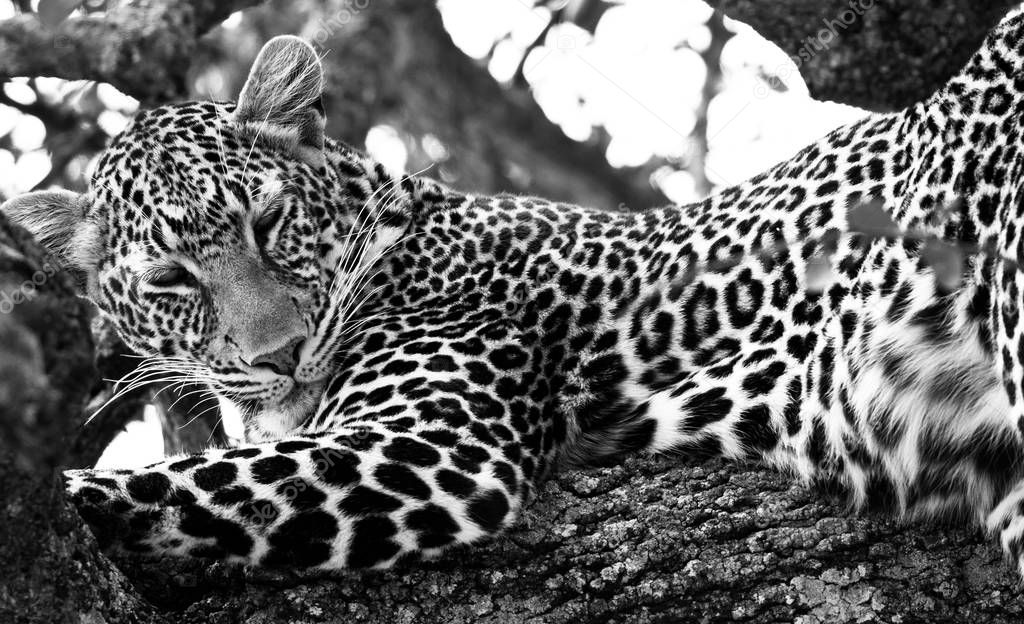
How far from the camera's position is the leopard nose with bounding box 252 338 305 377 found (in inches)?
235

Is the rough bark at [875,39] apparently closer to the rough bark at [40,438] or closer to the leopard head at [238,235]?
the rough bark at [40,438]

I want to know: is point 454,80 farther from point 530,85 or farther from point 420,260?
point 420,260

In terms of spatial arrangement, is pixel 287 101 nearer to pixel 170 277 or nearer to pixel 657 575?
pixel 170 277

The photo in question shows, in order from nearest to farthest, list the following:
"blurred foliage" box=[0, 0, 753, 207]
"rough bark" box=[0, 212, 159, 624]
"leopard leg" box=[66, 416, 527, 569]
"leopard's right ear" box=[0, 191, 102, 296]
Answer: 1. "rough bark" box=[0, 212, 159, 624]
2. "leopard leg" box=[66, 416, 527, 569]
3. "leopard's right ear" box=[0, 191, 102, 296]
4. "blurred foliage" box=[0, 0, 753, 207]

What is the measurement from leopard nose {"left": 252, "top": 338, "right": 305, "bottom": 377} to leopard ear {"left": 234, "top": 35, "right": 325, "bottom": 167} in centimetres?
110

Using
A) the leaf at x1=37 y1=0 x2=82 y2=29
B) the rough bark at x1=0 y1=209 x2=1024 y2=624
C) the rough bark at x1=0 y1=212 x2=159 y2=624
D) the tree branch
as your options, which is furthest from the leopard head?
the rough bark at x1=0 y1=212 x2=159 y2=624

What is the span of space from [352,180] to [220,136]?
0.72 m

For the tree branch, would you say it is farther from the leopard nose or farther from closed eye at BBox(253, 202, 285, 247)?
the leopard nose

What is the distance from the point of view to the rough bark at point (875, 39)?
3953 mm

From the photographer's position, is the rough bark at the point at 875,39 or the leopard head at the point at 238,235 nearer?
the rough bark at the point at 875,39

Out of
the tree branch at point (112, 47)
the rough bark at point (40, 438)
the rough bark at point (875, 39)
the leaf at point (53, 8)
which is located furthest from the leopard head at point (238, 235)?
the rough bark at point (875, 39)

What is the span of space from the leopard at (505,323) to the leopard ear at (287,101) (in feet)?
0.05

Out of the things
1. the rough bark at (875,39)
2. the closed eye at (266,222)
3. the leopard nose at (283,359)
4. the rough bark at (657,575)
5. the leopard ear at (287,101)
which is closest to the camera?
the rough bark at (875,39)

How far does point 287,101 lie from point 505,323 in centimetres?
163
